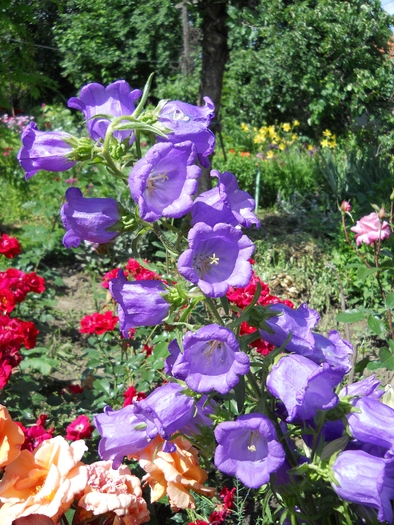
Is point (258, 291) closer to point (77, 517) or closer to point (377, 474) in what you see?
point (377, 474)

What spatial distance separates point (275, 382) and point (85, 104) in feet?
1.96

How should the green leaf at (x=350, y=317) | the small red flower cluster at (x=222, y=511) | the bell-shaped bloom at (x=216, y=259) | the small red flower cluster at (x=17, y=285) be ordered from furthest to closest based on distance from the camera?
the small red flower cluster at (x=17, y=285) < the green leaf at (x=350, y=317) < the small red flower cluster at (x=222, y=511) < the bell-shaped bloom at (x=216, y=259)

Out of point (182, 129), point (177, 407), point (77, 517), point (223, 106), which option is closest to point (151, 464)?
point (77, 517)

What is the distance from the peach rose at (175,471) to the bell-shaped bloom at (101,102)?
66 cm

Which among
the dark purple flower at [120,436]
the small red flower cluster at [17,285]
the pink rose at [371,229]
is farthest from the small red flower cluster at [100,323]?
the pink rose at [371,229]

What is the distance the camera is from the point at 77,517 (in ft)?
3.84

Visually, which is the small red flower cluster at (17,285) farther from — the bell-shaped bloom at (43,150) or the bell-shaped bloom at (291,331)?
the bell-shaped bloom at (291,331)

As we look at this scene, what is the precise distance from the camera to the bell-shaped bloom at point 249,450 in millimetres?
917

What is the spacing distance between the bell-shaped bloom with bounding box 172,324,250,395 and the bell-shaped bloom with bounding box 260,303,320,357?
9 centimetres

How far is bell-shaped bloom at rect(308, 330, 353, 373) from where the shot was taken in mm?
1008

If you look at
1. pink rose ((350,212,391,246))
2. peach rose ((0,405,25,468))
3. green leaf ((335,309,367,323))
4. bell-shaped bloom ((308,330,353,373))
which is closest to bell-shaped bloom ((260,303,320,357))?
bell-shaped bloom ((308,330,353,373))

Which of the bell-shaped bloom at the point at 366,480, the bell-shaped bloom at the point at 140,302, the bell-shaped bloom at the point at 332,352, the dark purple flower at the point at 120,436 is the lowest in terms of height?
the dark purple flower at the point at 120,436

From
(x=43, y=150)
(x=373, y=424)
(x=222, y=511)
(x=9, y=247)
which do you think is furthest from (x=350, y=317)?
(x=9, y=247)

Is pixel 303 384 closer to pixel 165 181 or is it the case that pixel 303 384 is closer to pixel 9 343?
pixel 165 181
